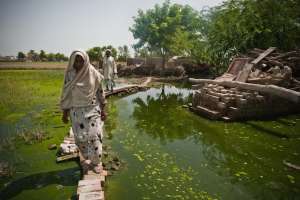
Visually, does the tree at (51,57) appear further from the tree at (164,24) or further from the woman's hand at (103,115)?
the woman's hand at (103,115)

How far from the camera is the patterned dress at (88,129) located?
4.30m

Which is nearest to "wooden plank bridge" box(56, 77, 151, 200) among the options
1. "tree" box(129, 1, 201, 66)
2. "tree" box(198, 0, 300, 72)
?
"tree" box(198, 0, 300, 72)

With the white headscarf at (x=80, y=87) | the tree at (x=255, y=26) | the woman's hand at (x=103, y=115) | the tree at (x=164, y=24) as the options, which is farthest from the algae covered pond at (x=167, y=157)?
the tree at (x=164, y=24)

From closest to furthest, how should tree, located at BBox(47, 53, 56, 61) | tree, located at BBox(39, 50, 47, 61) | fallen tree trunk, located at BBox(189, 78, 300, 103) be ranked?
fallen tree trunk, located at BBox(189, 78, 300, 103) → tree, located at BBox(39, 50, 47, 61) → tree, located at BBox(47, 53, 56, 61)

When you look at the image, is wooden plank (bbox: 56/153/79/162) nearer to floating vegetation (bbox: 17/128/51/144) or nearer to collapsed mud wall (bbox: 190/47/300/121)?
floating vegetation (bbox: 17/128/51/144)

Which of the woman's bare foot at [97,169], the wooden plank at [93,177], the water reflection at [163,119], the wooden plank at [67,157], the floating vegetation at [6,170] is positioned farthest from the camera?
the water reflection at [163,119]

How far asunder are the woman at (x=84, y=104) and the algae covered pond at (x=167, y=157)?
67 cm

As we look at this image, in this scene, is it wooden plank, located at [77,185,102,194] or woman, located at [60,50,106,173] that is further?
woman, located at [60,50,106,173]

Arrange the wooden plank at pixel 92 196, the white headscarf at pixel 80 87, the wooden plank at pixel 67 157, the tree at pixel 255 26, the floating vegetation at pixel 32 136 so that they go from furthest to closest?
the tree at pixel 255 26, the floating vegetation at pixel 32 136, the wooden plank at pixel 67 157, the white headscarf at pixel 80 87, the wooden plank at pixel 92 196

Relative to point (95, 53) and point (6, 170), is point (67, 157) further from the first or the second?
point (95, 53)

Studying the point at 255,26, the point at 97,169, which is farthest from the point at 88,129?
the point at 255,26

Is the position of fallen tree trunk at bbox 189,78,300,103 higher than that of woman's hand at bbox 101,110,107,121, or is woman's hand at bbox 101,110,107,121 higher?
fallen tree trunk at bbox 189,78,300,103

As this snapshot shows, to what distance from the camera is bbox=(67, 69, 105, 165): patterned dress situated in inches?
169

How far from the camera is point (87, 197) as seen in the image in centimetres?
351
